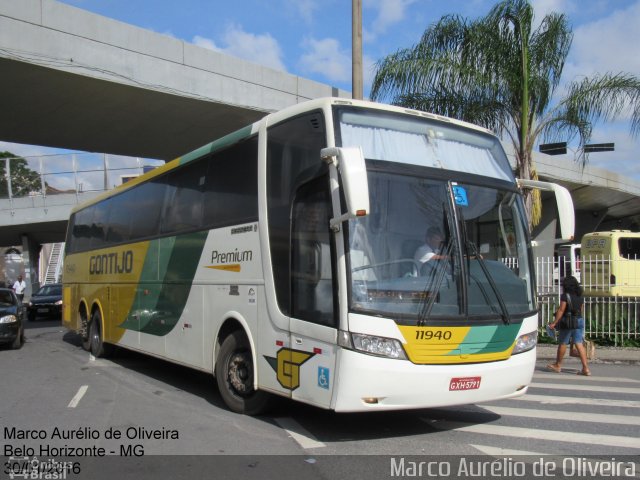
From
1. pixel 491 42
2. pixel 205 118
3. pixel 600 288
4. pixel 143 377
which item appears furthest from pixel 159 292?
pixel 600 288

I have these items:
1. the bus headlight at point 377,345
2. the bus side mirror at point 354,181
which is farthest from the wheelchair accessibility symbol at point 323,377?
the bus side mirror at point 354,181

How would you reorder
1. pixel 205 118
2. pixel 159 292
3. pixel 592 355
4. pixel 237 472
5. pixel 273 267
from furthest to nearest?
1. pixel 205 118
2. pixel 592 355
3. pixel 159 292
4. pixel 273 267
5. pixel 237 472

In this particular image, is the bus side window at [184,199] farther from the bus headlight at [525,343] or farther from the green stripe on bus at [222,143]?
the bus headlight at [525,343]

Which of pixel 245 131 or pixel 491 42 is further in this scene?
pixel 491 42

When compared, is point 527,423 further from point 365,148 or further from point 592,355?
point 592,355

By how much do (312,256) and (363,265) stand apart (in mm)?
648

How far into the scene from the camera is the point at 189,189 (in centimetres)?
888

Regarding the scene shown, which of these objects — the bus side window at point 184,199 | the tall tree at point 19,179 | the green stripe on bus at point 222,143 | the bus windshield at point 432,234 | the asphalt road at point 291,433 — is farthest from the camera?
the tall tree at point 19,179

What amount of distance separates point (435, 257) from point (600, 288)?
37.5 feet

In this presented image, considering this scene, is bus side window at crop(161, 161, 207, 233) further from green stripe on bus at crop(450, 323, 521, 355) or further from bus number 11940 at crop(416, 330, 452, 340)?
green stripe on bus at crop(450, 323, 521, 355)

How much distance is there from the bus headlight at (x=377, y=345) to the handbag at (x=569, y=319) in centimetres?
590

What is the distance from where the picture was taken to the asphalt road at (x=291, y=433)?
17.5 feet

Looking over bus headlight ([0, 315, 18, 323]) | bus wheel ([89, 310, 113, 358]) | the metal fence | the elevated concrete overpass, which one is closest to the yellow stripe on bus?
bus wheel ([89, 310, 113, 358])

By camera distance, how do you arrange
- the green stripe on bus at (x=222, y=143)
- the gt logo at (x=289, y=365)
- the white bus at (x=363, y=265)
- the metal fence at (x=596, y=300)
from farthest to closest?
the metal fence at (x=596, y=300)
the green stripe on bus at (x=222, y=143)
the gt logo at (x=289, y=365)
the white bus at (x=363, y=265)
